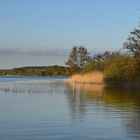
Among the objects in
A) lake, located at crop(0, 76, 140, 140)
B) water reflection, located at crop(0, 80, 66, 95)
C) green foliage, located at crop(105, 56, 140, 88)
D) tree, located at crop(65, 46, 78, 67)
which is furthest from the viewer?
tree, located at crop(65, 46, 78, 67)

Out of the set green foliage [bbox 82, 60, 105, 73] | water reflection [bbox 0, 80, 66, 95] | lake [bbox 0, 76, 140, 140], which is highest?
green foliage [bbox 82, 60, 105, 73]

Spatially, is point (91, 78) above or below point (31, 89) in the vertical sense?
above

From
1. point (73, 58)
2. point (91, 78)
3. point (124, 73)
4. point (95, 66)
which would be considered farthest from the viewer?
point (73, 58)

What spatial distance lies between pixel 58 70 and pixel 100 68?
6918 cm

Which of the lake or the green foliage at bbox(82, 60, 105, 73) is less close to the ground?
the green foliage at bbox(82, 60, 105, 73)

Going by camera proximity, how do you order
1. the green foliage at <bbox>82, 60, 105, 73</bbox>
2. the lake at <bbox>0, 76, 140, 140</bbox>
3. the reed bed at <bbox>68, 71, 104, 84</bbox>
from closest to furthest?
the lake at <bbox>0, 76, 140, 140</bbox> < the reed bed at <bbox>68, 71, 104, 84</bbox> < the green foliage at <bbox>82, 60, 105, 73</bbox>

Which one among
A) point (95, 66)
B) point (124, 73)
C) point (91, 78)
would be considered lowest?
point (91, 78)

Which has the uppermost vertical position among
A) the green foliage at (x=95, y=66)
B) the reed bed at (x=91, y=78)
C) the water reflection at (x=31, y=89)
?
the green foliage at (x=95, y=66)

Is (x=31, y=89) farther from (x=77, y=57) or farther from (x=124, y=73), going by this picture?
(x=77, y=57)

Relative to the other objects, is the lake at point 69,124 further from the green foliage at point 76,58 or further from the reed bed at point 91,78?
the green foliage at point 76,58

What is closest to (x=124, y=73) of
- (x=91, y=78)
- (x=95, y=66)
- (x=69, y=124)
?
(x=91, y=78)

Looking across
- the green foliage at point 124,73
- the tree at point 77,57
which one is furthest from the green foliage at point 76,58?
the green foliage at point 124,73

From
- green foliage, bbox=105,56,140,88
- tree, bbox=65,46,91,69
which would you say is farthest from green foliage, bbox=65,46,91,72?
green foliage, bbox=105,56,140,88

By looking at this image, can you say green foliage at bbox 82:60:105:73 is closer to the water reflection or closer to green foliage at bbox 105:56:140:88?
green foliage at bbox 105:56:140:88
